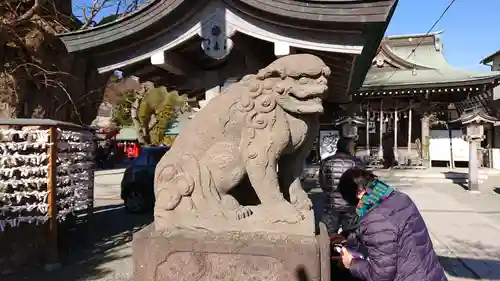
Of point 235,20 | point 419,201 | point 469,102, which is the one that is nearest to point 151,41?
point 235,20

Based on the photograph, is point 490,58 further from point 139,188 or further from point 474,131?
point 139,188

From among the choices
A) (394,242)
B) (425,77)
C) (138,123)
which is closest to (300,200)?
(394,242)

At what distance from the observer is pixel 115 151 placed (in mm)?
26234

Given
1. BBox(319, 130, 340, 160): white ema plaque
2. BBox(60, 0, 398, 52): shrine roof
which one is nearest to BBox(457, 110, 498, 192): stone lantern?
BBox(319, 130, 340, 160): white ema plaque

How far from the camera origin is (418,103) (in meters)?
16.0

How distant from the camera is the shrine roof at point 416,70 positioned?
48.7 feet

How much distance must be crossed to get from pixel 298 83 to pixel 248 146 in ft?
1.80

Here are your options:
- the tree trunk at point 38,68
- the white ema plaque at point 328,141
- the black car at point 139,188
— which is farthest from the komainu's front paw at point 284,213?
the white ema plaque at point 328,141

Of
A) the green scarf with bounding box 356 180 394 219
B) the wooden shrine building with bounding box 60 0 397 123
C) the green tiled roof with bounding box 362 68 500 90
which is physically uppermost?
the green tiled roof with bounding box 362 68 500 90

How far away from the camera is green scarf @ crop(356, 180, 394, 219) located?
2233 millimetres

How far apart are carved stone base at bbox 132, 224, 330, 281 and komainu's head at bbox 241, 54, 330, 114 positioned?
0.88 m

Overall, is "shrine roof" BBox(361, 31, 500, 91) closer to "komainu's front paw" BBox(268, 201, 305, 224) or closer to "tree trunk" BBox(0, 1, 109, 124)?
"tree trunk" BBox(0, 1, 109, 124)

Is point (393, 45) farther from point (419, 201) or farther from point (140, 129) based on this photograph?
point (140, 129)

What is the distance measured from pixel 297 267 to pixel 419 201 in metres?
8.60
